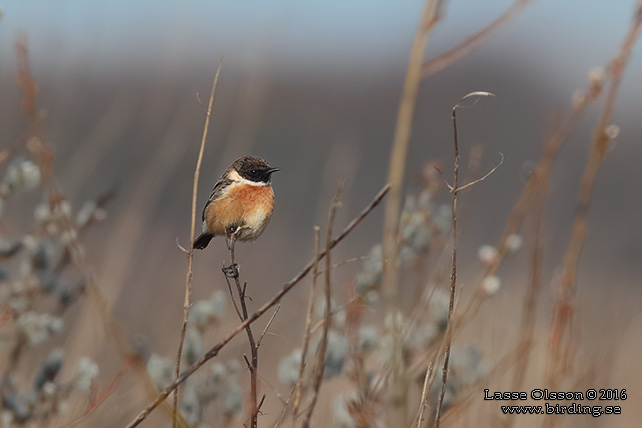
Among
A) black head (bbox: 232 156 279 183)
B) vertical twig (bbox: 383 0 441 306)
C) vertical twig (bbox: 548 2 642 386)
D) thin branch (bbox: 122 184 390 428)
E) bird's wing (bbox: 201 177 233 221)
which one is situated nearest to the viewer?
vertical twig (bbox: 383 0 441 306)

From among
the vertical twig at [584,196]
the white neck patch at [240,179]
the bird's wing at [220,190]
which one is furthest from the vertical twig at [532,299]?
the bird's wing at [220,190]

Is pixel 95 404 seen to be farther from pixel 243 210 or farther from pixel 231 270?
pixel 243 210

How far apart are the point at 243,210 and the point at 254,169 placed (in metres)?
0.16

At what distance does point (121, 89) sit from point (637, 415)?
301cm

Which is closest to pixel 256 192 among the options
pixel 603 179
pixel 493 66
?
pixel 603 179

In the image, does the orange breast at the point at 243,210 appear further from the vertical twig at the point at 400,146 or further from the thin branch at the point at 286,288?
the vertical twig at the point at 400,146

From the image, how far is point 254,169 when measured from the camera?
8.13 ft

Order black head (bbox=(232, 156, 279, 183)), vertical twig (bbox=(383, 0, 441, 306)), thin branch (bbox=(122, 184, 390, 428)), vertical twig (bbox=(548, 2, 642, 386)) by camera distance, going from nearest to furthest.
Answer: vertical twig (bbox=(383, 0, 441, 306)), thin branch (bbox=(122, 184, 390, 428)), vertical twig (bbox=(548, 2, 642, 386)), black head (bbox=(232, 156, 279, 183))

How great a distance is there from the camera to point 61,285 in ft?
7.56

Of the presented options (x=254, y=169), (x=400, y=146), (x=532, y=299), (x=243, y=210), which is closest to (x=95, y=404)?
(x=243, y=210)

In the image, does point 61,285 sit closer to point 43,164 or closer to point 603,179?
point 43,164

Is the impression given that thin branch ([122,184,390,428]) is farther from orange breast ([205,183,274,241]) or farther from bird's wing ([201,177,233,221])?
bird's wing ([201,177,233,221])

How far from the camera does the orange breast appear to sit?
234 centimetres

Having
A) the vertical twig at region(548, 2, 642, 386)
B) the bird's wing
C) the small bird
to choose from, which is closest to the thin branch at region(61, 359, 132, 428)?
the small bird
